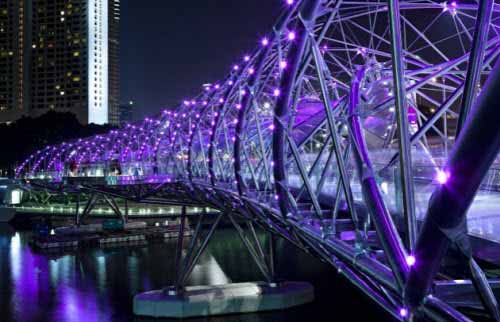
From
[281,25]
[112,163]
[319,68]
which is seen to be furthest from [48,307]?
[112,163]

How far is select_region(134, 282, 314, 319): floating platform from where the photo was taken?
1538 inches

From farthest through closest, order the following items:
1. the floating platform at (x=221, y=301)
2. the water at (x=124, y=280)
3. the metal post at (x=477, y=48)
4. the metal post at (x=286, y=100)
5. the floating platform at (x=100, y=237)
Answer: the floating platform at (x=100, y=237) → the water at (x=124, y=280) → the floating platform at (x=221, y=301) → the metal post at (x=286, y=100) → the metal post at (x=477, y=48)

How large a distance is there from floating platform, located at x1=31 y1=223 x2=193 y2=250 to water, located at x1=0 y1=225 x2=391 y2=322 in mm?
2728

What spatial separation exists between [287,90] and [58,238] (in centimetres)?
6997

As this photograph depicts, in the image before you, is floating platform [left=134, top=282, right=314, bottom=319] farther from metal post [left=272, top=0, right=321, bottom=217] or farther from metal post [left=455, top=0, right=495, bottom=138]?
metal post [left=455, top=0, right=495, bottom=138]

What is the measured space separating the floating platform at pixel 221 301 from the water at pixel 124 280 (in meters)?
0.72

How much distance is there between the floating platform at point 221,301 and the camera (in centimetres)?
3906

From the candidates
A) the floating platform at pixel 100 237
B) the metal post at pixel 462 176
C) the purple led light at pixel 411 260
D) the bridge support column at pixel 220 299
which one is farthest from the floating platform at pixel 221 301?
the floating platform at pixel 100 237

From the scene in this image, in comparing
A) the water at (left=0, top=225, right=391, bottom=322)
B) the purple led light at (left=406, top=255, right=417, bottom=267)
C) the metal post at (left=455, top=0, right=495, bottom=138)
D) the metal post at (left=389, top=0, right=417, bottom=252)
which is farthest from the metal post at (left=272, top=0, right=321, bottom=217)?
the water at (left=0, top=225, right=391, bottom=322)

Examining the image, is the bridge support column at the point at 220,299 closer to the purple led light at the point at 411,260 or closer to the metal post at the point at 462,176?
the purple led light at the point at 411,260

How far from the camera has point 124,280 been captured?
52750 mm

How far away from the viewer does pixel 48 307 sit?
43.2 m

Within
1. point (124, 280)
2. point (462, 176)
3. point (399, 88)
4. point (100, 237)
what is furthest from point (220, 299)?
point (100, 237)

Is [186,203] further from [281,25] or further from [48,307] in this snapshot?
[281,25]
